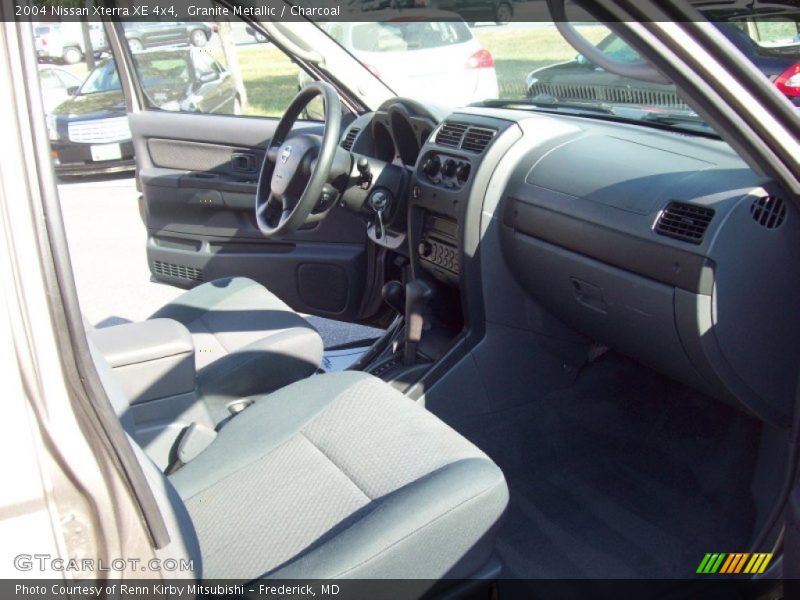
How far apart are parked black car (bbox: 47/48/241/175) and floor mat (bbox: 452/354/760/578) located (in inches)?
66.1

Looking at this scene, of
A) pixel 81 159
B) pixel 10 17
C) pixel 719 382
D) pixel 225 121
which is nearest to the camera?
pixel 10 17

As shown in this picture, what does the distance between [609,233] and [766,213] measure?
0.45 metres

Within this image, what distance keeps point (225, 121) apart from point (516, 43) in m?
1.40

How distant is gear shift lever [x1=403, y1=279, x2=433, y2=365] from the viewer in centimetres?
286

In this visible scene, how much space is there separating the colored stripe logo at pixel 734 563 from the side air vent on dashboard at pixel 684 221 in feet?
2.57

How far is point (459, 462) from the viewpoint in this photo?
5.75 ft

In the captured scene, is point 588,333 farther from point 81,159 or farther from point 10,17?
point 81,159

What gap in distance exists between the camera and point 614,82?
2.54 meters

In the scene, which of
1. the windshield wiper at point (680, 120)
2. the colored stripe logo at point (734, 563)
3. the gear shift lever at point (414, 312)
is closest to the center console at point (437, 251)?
the gear shift lever at point (414, 312)

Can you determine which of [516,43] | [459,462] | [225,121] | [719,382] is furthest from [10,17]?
[225,121]

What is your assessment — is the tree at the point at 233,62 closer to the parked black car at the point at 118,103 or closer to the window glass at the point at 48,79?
the parked black car at the point at 118,103

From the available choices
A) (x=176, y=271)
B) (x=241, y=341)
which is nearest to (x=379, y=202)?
(x=241, y=341)

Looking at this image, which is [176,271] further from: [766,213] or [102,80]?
[766,213]

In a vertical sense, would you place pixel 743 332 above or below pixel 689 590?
above
